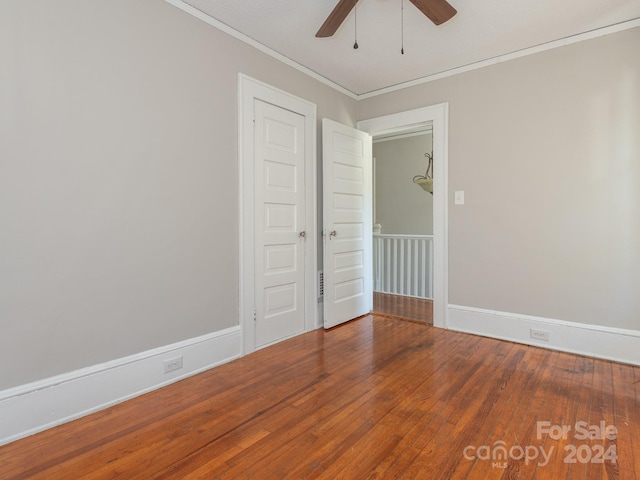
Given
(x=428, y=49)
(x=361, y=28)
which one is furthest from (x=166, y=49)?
(x=428, y=49)

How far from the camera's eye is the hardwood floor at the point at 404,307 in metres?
4.04

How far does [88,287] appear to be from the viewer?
6.61ft

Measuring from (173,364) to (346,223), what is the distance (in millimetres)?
2167

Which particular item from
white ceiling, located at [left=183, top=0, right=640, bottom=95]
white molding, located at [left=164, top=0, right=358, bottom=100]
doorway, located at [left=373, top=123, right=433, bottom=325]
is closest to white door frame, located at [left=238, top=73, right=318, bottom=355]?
white molding, located at [left=164, top=0, right=358, bottom=100]

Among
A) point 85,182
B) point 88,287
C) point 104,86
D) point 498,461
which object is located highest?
point 104,86

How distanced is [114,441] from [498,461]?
1.84 meters

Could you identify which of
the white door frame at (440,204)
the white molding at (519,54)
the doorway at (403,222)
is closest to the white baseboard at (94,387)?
the white door frame at (440,204)

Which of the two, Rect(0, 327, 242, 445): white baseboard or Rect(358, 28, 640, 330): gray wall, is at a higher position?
Rect(358, 28, 640, 330): gray wall

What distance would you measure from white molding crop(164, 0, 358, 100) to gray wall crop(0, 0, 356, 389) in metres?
0.05

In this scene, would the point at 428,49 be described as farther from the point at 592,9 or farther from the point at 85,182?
the point at 85,182

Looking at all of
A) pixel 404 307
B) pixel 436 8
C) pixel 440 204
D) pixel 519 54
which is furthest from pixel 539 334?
pixel 436 8

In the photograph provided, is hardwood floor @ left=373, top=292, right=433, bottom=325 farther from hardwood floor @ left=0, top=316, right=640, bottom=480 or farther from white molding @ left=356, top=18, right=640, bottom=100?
white molding @ left=356, top=18, right=640, bottom=100

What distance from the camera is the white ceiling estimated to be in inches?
97.3

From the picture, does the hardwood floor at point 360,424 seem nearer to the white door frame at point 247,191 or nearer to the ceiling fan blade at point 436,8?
the white door frame at point 247,191
